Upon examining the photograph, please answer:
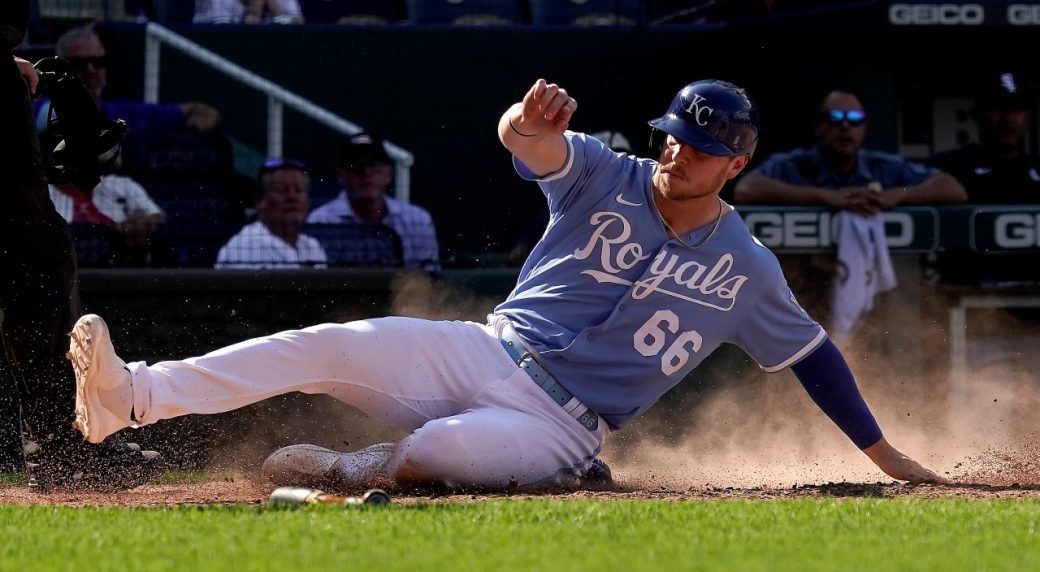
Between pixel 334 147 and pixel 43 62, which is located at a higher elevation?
pixel 43 62

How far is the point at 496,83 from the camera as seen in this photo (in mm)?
9797

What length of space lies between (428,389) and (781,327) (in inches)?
46.1

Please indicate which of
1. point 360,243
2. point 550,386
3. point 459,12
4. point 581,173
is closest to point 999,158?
point 459,12

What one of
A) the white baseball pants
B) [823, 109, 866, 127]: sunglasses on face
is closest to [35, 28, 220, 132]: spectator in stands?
[823, 109, 866, 127]: sunglasses on face

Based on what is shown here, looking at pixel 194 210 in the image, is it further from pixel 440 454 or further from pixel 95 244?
pixel 440 454

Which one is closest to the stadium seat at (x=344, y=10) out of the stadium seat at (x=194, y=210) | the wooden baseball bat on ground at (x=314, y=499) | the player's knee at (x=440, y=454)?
the stadium seat at (x=194, y=210)

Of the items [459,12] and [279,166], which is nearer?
[279,166]

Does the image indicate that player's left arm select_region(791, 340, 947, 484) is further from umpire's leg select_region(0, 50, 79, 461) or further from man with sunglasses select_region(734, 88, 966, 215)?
man with sunglasses select_region(734, 88, 966, 215)

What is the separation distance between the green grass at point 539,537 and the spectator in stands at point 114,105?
4.43m

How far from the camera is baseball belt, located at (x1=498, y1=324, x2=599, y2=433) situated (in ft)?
16.4

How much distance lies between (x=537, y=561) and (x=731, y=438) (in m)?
3.81

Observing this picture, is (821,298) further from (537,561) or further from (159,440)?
(537,561)

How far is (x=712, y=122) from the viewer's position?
4.92 meters

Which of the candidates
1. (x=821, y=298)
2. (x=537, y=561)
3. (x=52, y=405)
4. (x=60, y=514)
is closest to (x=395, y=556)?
(x=537, y=561)
